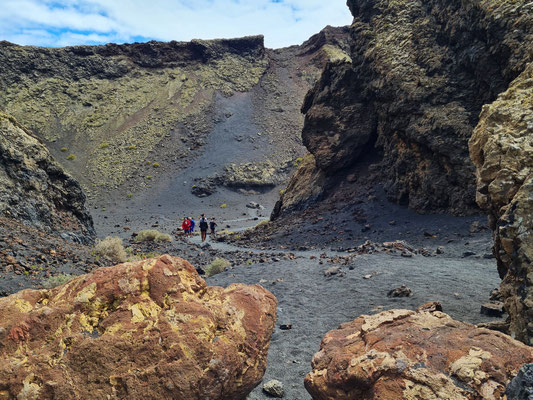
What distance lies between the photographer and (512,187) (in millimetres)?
5277

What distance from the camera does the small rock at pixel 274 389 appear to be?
4.64 meters

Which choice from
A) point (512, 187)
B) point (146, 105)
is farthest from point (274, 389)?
point (146, 105)

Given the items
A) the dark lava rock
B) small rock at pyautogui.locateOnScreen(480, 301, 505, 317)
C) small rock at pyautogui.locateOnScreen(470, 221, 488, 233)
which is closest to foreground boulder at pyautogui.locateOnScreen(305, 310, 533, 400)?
the dark lava rock

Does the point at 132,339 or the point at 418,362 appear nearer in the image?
the point at 418,362

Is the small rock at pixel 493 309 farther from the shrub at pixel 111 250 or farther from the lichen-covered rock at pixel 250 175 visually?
the lichen-covered rock at pixel 250 175

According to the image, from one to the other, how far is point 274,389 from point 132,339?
2.25 m

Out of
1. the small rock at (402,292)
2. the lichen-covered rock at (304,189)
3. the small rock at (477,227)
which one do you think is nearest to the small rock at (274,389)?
the small rock at (402,292)

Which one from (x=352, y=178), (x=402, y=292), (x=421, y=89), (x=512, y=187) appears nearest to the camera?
(x=512, y=187)

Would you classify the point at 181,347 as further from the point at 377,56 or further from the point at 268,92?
the point at 268,92

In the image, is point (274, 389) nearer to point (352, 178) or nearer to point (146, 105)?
point (352, 178)

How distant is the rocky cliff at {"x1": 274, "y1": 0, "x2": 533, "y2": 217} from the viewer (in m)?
15.1

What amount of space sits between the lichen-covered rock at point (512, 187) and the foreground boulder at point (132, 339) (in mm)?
3093

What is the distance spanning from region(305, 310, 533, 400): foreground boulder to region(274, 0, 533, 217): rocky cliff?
14.1 m

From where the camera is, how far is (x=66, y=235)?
46.4 feet
